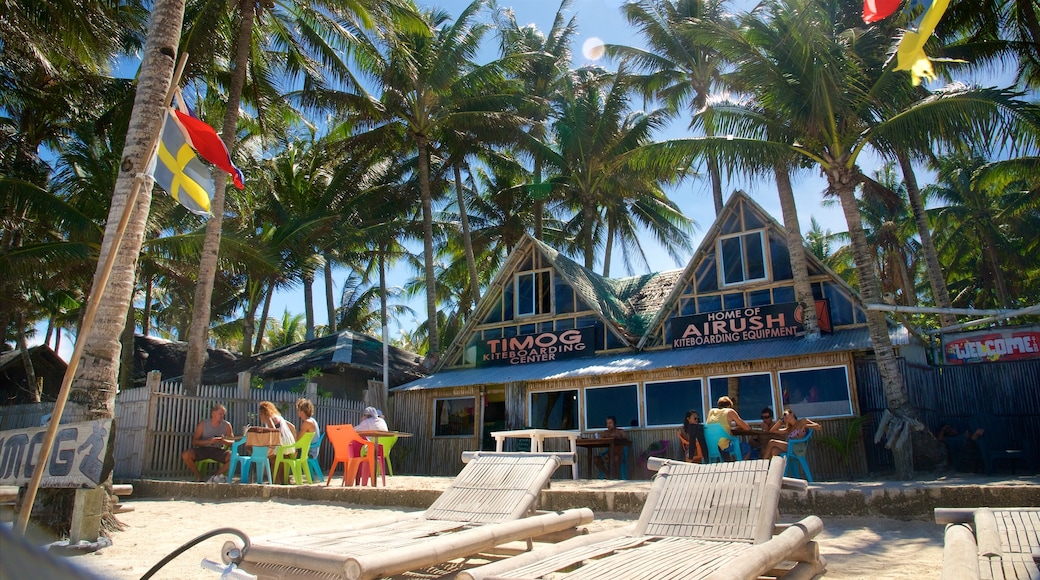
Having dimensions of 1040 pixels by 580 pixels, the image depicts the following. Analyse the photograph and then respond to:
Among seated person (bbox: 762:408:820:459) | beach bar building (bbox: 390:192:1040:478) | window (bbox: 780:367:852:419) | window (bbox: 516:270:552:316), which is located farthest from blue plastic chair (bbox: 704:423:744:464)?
window (bbox: 516:270:552:316)

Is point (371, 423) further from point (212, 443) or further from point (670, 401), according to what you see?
point (670, 401)

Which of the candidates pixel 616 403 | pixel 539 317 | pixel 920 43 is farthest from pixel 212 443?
pixel 920 43

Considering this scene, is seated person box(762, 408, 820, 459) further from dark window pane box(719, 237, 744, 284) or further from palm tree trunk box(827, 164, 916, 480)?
dark window pane box(719, 237, 744, 284)

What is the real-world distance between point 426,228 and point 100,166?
8559 mm

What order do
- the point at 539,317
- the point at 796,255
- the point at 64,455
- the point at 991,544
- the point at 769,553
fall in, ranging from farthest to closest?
the point at 539,317
the point at 796,255
the point at 64,455
the point at 769,553
the point at 991,544

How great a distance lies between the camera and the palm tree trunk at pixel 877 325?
1069 cm

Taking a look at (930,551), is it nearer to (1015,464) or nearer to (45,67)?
(1015,464)

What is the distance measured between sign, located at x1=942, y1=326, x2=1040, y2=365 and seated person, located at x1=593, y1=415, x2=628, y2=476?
6.17 meters

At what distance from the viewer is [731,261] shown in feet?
51.8

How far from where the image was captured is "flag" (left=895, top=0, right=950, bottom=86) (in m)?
5.44

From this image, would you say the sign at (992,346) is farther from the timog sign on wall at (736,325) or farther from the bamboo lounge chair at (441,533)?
the bamboo lounge chair at (441,533)

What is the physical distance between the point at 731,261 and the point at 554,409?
517cm

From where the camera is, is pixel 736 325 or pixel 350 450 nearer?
pixel 350 450

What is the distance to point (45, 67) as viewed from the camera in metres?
17.2
